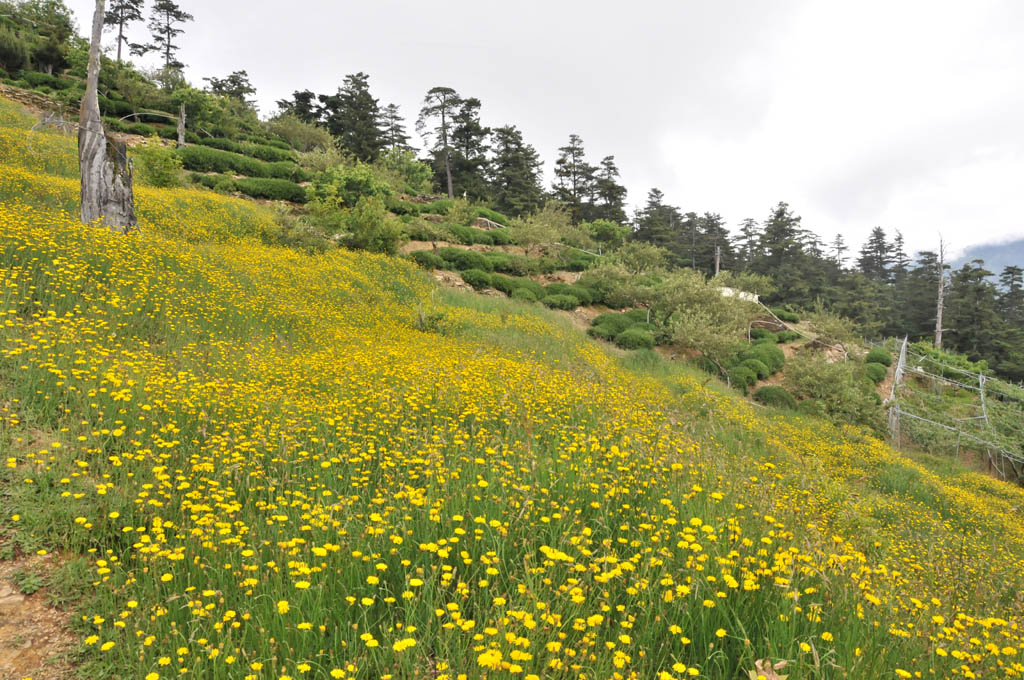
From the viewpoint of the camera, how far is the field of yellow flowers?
235cm

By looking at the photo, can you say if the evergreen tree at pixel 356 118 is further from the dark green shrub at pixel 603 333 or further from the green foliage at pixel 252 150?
the dark green shrub at pixel 603 333

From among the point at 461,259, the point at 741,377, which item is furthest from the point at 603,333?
the point at 461,259

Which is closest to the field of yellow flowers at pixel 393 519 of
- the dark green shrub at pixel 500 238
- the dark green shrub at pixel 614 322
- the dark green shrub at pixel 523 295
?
the dark green shrub at pixel 614 322

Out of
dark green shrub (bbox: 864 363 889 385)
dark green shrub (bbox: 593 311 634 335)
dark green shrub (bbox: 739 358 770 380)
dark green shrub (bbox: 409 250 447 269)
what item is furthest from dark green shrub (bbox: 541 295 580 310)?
dark green shrub (bbox: 864 363 889 385)

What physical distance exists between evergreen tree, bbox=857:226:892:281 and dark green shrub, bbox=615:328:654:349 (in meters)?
67.2

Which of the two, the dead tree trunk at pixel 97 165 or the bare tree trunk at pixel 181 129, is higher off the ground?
the bare tree trunk at pixel 181 129

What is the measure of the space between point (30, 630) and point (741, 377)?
20.2m

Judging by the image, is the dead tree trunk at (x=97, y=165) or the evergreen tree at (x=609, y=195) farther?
the evergreen tree at (x=609, y=195)

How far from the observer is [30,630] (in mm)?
2514

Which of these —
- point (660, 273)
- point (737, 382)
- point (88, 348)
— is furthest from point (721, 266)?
point (88, 348)

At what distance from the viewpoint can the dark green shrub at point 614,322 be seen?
66.0 feet

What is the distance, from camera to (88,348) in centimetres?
545

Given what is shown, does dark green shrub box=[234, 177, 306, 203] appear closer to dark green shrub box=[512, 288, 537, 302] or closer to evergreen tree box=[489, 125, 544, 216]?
dark green shrub box=[512, 288, 537, 302]

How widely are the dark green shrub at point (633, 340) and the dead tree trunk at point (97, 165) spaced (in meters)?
15.7
